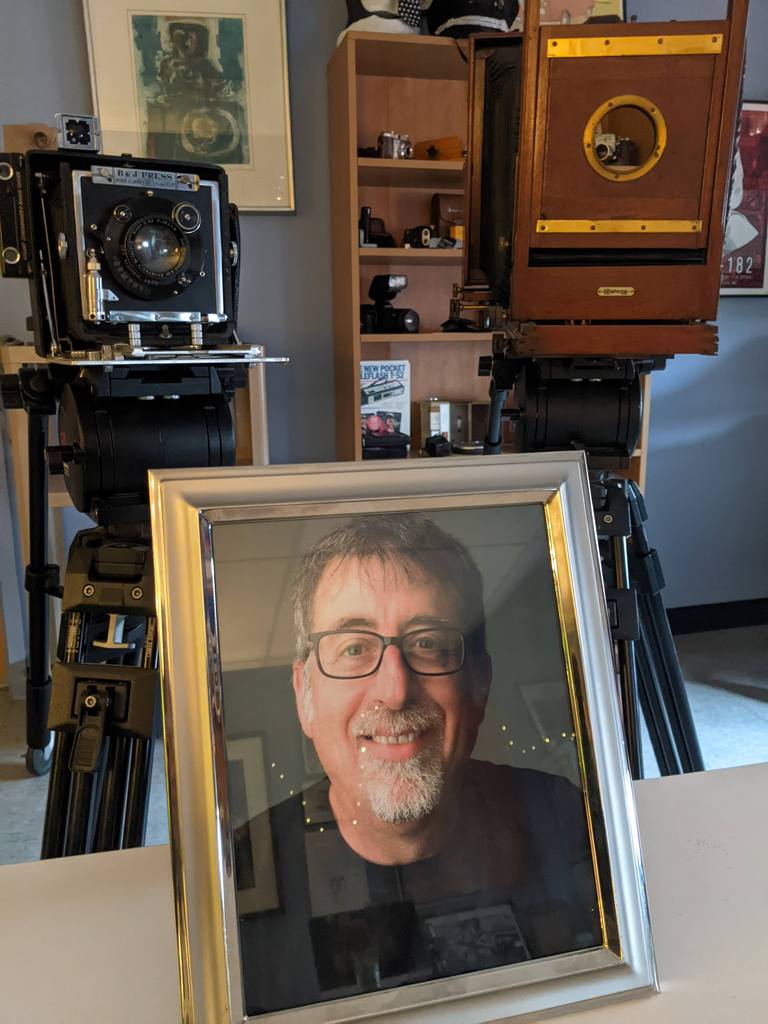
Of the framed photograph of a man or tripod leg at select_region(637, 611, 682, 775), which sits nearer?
the framed photograph of a man

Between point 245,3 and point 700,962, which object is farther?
point 245,3

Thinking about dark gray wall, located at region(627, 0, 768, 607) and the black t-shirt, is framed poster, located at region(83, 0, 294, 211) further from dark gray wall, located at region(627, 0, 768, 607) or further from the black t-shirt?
the black t-shirt

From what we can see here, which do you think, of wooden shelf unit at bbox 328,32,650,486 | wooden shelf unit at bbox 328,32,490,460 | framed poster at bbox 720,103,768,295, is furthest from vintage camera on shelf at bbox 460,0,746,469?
framed poster at bbox 720,103,768,295

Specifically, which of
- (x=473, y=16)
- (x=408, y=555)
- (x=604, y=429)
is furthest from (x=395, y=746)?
(x=473, y=16)

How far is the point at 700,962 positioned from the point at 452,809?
0.21 meters

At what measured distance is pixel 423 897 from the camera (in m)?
0.47

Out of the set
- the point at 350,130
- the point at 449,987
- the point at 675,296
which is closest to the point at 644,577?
the point at 675,296

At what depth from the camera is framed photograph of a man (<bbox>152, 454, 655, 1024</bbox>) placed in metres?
0.45

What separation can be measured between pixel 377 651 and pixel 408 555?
0.22 feet

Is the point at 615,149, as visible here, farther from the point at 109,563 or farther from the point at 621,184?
the point at 109,563

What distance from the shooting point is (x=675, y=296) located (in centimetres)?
78

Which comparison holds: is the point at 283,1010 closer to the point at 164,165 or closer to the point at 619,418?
the point at 619,418

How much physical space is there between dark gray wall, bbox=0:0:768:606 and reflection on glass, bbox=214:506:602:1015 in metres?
Result: 2.06

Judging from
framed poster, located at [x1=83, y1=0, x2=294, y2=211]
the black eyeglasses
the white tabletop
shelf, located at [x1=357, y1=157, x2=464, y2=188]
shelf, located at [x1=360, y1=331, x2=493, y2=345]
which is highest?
framed poster, located at [x1=83, y1=0, x2=294, y2=211]
